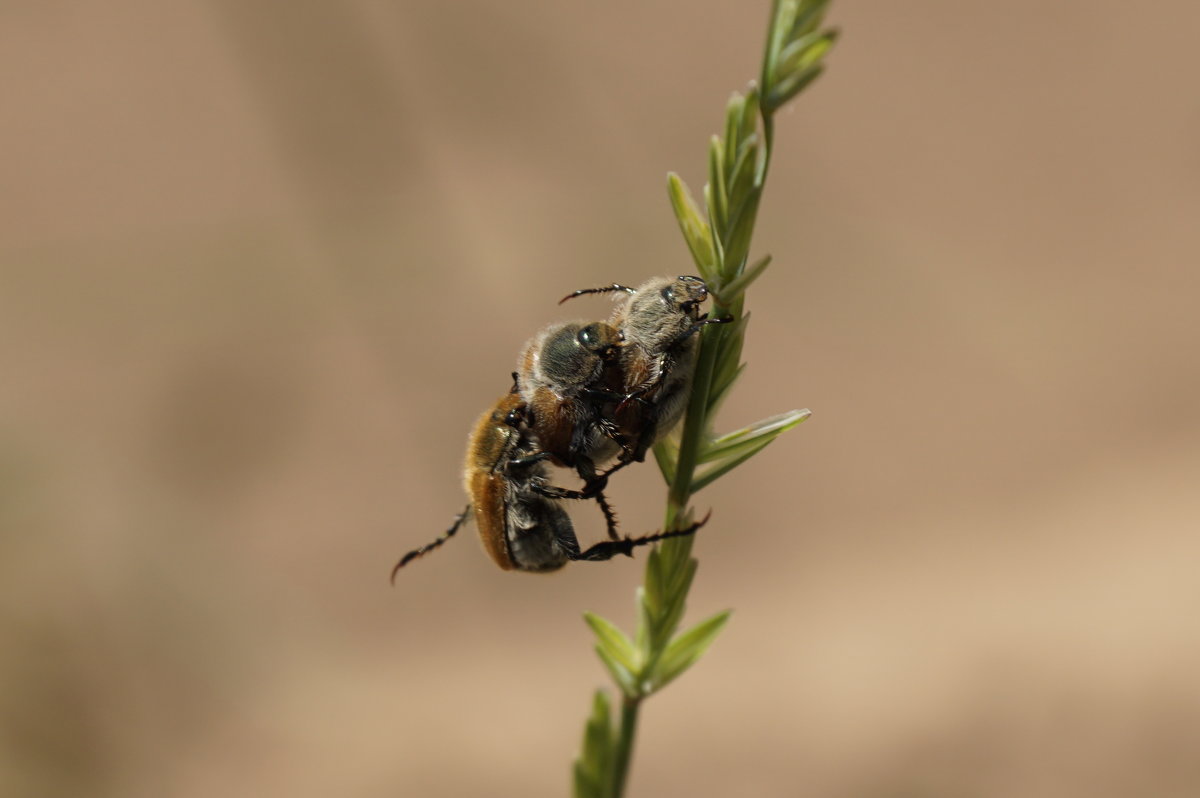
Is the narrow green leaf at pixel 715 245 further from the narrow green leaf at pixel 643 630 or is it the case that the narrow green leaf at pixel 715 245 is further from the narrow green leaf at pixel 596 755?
the narrow green leaf at pixel 596 755

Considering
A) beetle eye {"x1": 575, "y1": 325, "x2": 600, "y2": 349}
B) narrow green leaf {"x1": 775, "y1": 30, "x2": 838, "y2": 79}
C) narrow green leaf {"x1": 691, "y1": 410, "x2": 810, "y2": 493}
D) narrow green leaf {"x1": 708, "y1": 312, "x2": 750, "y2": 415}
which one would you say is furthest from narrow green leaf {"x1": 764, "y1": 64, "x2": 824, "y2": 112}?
beetle eye {"x1": 575, "y1": 325, "x2": 600, "y2": 349}

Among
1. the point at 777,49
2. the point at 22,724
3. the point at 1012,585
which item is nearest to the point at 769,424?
the point at 777,49

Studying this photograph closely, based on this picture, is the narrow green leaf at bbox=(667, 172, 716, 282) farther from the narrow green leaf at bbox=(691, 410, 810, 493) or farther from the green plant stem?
the green plant stem

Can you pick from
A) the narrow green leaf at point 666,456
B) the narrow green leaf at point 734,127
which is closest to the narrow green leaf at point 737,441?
the narrow green leaf at point 666,456

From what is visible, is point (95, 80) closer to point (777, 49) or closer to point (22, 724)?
point (22, 724)

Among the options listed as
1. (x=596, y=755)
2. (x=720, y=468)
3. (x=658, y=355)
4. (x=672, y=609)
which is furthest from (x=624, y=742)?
(x=658, y=355)

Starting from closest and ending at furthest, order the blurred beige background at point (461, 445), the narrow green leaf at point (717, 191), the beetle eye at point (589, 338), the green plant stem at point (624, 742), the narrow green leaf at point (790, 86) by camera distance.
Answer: the narrow green leaf at point (790, 86)
the narrow green leaf at point (717, 191)
the green plant stem at point (624, 742)
the beetle eye at point (589, 338)
the blurred beige background at point (461, 445)
